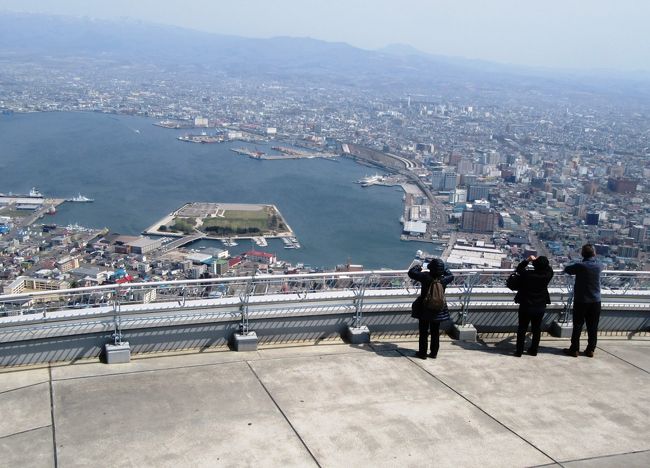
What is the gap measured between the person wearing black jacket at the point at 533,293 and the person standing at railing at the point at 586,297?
1.04 ft

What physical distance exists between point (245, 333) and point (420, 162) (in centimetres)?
5086

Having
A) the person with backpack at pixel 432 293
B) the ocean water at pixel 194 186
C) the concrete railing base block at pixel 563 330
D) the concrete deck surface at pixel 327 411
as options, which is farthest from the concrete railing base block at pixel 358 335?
the ocean water at pixel 194 186

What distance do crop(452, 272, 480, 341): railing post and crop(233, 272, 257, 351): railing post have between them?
1.61 metres

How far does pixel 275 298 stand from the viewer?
509cm

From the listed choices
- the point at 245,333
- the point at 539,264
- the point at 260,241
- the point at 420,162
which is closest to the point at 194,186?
the point at 260,241

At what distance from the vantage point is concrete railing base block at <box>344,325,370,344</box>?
16.5 ft

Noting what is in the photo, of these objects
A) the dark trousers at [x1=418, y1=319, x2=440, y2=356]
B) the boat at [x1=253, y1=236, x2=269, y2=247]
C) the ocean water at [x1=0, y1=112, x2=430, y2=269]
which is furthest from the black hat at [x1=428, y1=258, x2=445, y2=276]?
the boat at [x1=253, y1=236, x2=269, y2=247]

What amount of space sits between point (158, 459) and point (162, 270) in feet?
63.4

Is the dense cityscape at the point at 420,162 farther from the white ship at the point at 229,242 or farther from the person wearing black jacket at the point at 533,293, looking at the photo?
the person wearing black jacket at the point at 533,293

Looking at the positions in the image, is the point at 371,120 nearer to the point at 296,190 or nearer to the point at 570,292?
the point at 296,190

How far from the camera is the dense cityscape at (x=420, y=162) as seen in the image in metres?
24.1

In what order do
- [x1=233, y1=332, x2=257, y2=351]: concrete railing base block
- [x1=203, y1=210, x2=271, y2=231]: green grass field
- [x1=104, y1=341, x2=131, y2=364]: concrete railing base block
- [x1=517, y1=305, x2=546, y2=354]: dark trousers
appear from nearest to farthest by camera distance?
[x1=104, y1=341, x2=131, y2=364]: concrete railing base block
[x1=233, y1=332, x2=257, y2=351]: concrete railing base block
[x1=517, y1=305, x2=546, y2=354]: dark trousers
[x1=203, y1=210, x2=271, y2=231]: green grass field

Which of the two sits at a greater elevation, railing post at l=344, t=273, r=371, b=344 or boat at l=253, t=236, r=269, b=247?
railing post at l=344, t=273, r=371, b=344

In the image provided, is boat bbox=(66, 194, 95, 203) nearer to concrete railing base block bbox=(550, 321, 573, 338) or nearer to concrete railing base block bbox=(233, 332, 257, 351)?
concrete railing base block bbox=(233, 332, 257, 351)
